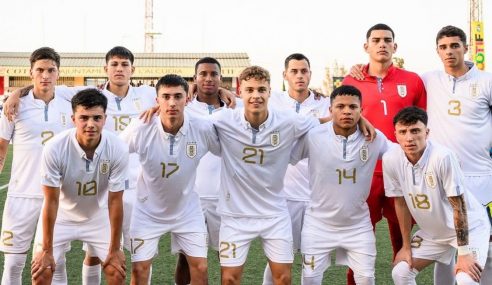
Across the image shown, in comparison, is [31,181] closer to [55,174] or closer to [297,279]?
[55,174]

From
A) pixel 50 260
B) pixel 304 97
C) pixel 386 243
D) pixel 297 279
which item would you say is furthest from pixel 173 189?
pixel 386 243

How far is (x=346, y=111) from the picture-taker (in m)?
4.41

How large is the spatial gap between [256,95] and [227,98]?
77 centimetres

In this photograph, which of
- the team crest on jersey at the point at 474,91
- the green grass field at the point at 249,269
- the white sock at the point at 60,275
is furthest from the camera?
the green grass field at the point at 249,269

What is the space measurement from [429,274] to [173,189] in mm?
2942

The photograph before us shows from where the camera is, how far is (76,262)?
6188 millimetres

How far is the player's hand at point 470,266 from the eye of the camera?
4176mm

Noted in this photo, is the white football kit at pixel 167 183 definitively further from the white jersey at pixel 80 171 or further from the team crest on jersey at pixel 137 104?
the team crest on jersey at pixel 137 104

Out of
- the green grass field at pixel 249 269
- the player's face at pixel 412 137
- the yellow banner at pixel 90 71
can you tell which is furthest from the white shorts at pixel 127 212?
the yellow banner at pixel 90 71

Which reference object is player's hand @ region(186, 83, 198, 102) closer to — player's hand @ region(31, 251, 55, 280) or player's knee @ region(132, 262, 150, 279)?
player's knee @ region(132, 262, 150, 279)

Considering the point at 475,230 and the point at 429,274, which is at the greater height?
the point at 475,230

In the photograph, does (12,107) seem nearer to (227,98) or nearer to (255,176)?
(227,98)

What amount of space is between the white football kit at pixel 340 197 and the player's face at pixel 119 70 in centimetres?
169

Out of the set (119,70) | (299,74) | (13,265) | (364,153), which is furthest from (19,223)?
(364,153)
